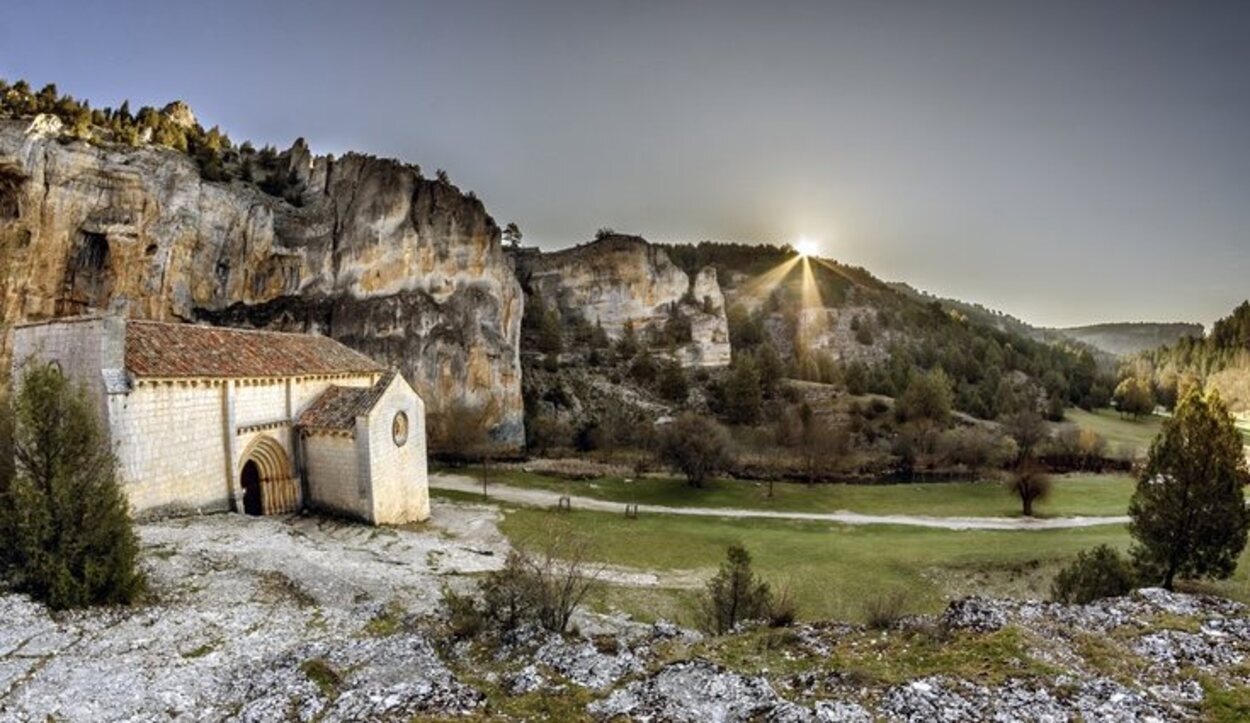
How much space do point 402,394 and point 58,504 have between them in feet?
54.9

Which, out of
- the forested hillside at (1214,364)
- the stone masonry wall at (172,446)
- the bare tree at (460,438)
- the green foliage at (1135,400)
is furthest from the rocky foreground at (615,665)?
the forested hillside at (1214,364)

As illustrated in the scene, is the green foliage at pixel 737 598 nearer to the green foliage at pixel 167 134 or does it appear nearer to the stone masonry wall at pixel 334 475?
the stone masonry wall at pixel 334 475

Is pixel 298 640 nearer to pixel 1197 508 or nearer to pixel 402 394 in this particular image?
pixel 402 394

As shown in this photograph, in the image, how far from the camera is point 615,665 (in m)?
11.9

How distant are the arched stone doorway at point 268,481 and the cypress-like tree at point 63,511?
13.1 meters

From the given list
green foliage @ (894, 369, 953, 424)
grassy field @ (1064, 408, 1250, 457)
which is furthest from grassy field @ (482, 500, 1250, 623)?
grassy field @ (1064, 408, 1250, 457)

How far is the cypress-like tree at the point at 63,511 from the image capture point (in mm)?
14477

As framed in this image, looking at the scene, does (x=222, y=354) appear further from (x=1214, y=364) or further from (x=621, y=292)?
(x=1214, y=364)

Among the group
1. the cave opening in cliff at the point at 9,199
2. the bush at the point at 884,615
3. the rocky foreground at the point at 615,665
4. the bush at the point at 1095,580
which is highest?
the cave opening in cliff at the point at 9,199

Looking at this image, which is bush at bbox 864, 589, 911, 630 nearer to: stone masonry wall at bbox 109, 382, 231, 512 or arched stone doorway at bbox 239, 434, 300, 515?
stone masonry wall at bbox 109, 382, 231, 512

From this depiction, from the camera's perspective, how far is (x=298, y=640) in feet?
45.5

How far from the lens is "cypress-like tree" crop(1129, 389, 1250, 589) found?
20500 mm

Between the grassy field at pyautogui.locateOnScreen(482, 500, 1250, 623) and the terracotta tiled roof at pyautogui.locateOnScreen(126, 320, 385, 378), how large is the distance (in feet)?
43.0

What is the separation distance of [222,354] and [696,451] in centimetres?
3227
